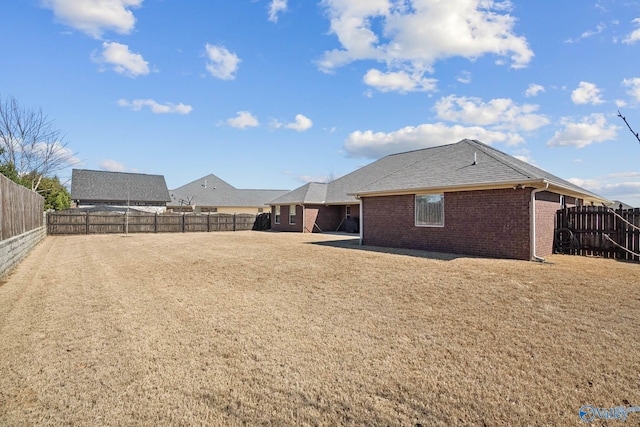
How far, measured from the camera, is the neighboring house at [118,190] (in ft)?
125

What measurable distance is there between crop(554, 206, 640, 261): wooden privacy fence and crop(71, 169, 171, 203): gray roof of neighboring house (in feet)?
132

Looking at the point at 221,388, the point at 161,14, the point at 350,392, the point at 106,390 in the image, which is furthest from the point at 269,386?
the point at 161,14

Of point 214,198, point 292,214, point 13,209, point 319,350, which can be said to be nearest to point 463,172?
point 319,350

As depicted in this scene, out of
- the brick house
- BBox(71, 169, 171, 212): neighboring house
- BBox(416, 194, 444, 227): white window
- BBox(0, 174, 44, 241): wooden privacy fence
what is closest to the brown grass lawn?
BBox(0, 174, 44, 241): wooden privacy fence

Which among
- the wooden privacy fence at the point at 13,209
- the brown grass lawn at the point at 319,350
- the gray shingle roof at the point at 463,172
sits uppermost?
the gray shingle roof at the point at 463,172

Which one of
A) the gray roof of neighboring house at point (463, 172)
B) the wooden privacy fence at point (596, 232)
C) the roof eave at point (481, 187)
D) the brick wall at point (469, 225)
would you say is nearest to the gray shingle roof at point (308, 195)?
the gray roof of neighboring house at point (463, 172)

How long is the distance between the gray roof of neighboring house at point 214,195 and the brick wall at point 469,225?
2727cm

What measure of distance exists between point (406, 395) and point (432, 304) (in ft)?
9.74

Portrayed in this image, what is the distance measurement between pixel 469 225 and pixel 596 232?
13.2ft

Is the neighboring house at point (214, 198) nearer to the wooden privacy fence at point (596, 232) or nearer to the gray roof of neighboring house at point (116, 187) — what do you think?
the gray roof of neighboring house at point (116, 187)

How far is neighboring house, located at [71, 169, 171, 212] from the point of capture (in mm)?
38188

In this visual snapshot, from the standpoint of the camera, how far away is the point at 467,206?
457 inches

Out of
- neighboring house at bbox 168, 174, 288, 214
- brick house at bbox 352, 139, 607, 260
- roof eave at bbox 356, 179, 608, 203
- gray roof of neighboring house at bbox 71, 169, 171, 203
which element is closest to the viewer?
roof eave at bbox 356, 179, 608, 203

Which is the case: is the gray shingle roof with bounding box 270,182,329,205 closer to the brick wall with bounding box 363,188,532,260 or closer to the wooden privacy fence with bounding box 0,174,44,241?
the brick wall with bounding box 363,188,532,260
